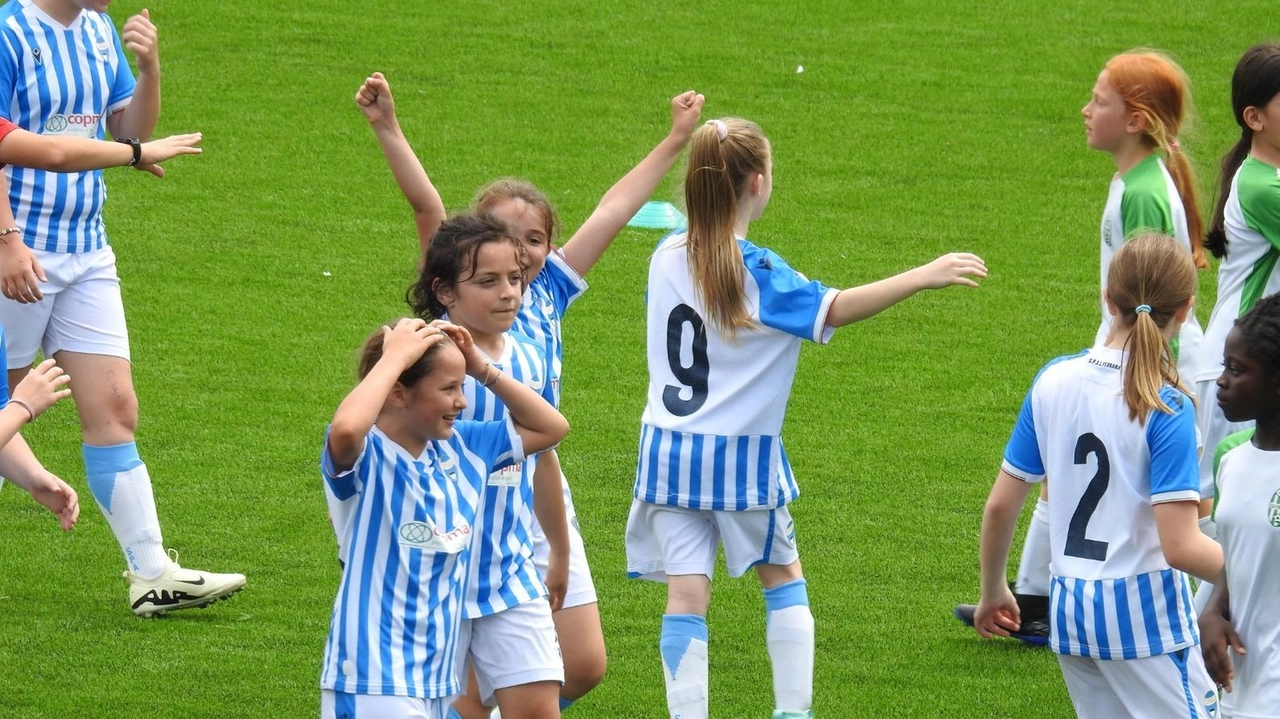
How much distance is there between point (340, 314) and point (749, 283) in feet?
14.4

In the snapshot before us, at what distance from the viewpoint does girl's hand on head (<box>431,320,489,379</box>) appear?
10.5 feet

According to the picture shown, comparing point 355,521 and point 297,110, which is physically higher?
point 297,110

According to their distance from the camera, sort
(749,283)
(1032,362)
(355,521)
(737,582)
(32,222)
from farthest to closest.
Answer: (1032,362)
(737,582)
(32,222)
(749,283)
(355,521)

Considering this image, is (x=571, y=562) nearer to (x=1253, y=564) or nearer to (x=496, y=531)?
(x=496, y=531)

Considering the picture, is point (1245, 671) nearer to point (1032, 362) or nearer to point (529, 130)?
point (1032, 362)

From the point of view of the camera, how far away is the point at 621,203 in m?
4.18

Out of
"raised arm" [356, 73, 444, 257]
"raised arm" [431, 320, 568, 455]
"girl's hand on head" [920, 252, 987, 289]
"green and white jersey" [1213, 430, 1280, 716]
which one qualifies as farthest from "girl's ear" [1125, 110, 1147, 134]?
"raised arm" [431, 320, 568, 455]

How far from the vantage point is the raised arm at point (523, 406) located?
3289mm

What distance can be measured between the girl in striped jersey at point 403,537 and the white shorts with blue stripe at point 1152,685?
4.20ft

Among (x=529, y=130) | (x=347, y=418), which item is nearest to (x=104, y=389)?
(x=347, y=418)

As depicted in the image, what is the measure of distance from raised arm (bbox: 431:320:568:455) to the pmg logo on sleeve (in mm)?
2143

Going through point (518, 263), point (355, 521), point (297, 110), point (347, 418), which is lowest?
point (355, 521)

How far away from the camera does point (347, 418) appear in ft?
9.78

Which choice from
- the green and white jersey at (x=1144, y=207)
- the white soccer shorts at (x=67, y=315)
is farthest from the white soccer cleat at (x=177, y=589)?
the green and white jersey at (x=1144, y=207)
